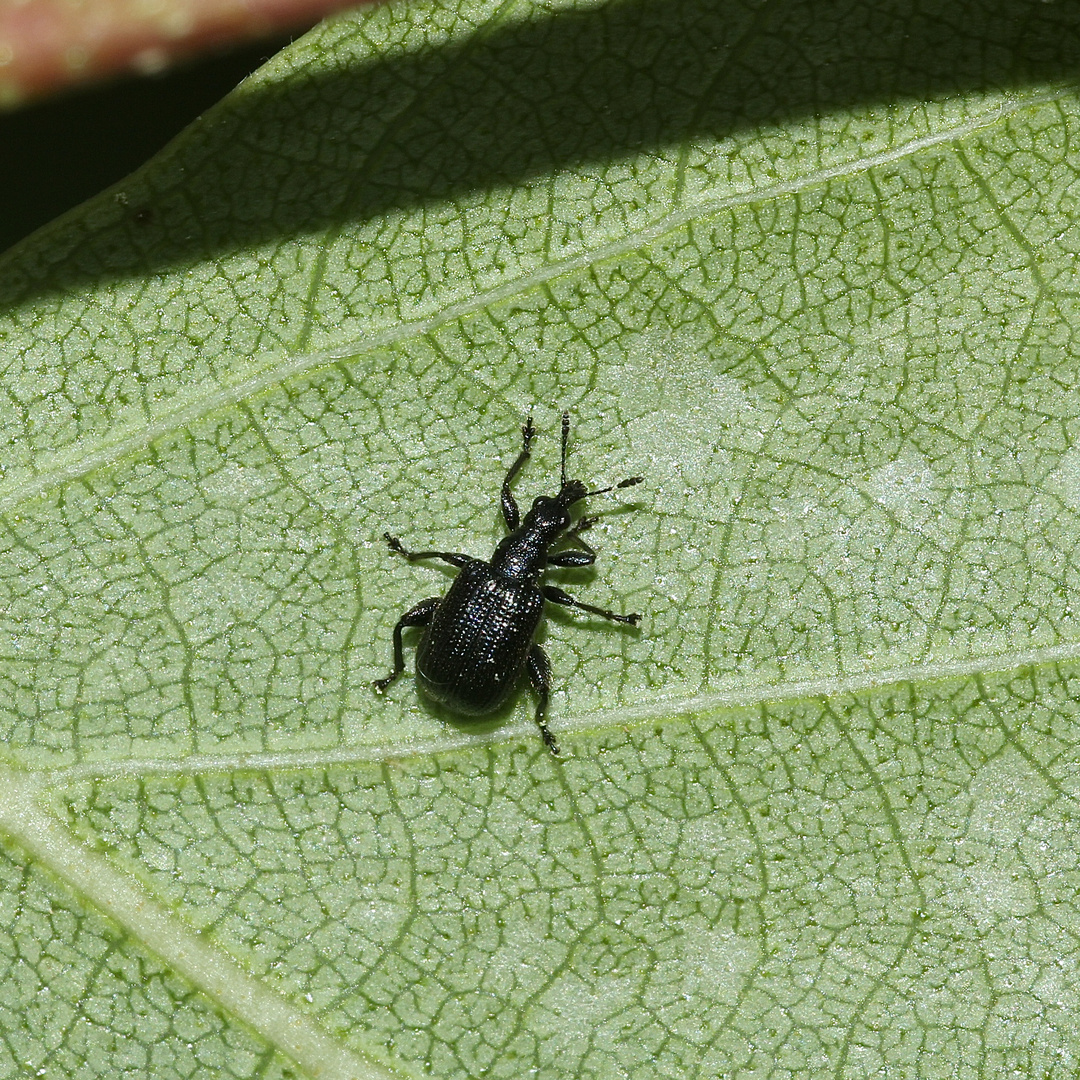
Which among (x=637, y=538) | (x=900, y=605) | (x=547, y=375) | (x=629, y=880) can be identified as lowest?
(x=629, y=880)

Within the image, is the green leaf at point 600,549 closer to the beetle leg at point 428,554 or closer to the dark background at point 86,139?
the beetle leg at point 428,554

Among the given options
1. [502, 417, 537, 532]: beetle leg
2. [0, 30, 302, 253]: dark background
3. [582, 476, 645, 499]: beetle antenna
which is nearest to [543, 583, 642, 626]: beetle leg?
[502, 417, 537, 532]: beetle leg

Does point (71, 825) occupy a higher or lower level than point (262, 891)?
higher

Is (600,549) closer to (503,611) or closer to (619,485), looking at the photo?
(619,485)

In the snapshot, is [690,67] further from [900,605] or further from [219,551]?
[219,551]

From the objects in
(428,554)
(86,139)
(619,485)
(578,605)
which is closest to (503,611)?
(578,605)

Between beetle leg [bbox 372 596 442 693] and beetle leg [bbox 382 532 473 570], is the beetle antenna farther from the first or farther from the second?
beetle leg [bbox 372 596 442 693]

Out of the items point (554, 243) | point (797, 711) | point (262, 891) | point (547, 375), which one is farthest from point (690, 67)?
point (262, 891)
